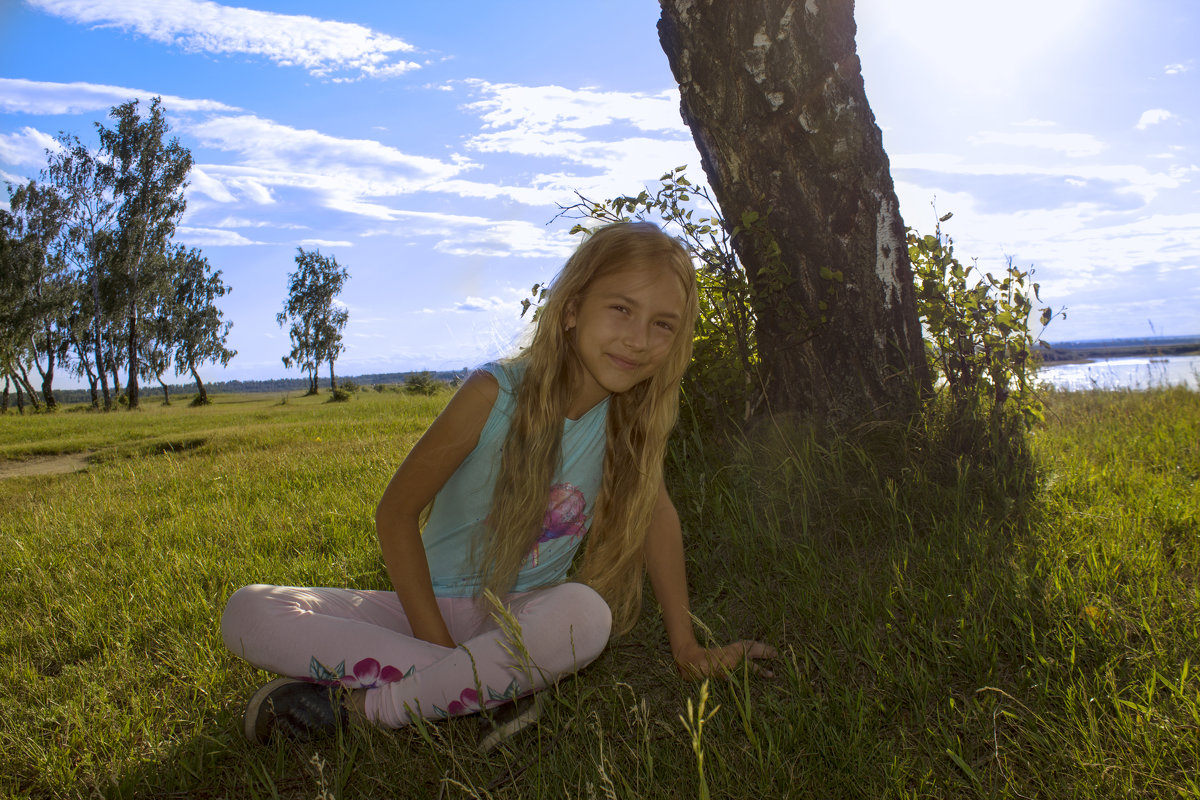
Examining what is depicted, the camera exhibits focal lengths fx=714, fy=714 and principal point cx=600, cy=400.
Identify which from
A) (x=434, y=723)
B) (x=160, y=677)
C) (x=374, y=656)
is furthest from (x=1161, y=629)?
(x=160, y=677)

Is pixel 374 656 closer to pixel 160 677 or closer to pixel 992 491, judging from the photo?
pixel 160 677

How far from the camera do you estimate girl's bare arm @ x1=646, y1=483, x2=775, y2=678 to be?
2.12 meters

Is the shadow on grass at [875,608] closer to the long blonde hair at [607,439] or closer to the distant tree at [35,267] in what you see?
the long blonde hair at [607,439]

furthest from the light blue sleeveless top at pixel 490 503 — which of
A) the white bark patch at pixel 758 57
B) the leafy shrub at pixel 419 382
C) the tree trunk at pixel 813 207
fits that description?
the leafy shrub at pixel 419 382

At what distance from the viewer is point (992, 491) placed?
301 centimetres

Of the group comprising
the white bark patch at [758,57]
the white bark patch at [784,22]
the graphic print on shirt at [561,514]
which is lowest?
the graphic print on shirt at [561,514]

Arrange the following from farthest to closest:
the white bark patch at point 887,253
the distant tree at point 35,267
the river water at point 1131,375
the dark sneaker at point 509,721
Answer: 1. the distant tree at point 35,267
2. the river water at point 1131,375
3. the white bark patch at point 887,253
4. the dark sneaker at point 509,721

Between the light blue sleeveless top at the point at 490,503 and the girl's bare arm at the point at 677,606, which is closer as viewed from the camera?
the girl's bare arm at the point at 677,606

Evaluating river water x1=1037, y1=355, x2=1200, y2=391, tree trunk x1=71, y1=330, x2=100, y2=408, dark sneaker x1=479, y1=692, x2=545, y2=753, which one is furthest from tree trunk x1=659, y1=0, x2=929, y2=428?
tree trunk x1=71, y1=330, x2=100, y2=408

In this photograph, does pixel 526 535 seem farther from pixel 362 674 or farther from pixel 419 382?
pixel 419 382

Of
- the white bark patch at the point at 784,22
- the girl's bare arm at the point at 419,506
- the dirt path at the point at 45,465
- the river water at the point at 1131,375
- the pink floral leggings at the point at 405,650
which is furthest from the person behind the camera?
the dirt path at the point at 45,465

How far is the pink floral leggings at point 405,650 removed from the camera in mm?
1916

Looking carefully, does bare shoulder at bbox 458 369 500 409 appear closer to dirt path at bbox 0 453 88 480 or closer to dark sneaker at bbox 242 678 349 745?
dark sneaker at bbox 242 678 349 745

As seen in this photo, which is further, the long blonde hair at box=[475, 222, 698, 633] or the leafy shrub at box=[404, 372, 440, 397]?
the leafy shrub at box=[404, 372, 440, 397]
